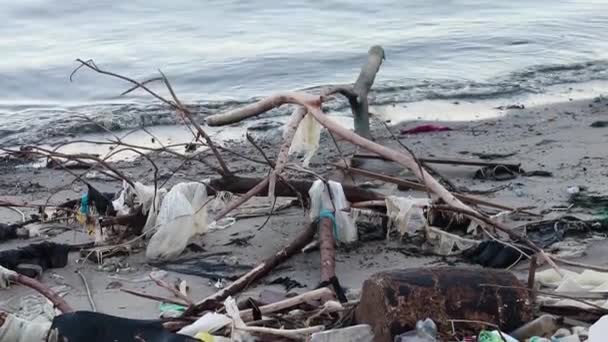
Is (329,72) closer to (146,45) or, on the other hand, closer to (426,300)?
(146,45)

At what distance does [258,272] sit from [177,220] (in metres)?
0.65

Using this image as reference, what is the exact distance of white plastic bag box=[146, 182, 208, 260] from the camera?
15.4 ft

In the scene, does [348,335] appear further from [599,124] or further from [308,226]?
[599,124]

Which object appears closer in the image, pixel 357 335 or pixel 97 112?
pixel 357 335

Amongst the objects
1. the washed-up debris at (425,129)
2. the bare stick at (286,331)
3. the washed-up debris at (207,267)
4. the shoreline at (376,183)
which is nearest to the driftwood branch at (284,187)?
the shoreline at (376,183)

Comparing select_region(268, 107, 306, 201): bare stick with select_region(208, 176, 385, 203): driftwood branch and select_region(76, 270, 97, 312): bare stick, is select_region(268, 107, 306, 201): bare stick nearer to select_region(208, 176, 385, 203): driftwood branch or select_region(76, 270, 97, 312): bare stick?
select_region(208, 176, 385, 203): driftwood branch

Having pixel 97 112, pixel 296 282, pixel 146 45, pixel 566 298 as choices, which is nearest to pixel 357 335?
pixel 566 298

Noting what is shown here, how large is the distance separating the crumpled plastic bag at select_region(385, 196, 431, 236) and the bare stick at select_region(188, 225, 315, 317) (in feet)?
1.36

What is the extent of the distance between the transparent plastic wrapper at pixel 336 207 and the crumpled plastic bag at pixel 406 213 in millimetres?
197

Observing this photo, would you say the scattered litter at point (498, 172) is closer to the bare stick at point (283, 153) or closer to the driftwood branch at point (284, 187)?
the driftwood branch at point (284, 187)

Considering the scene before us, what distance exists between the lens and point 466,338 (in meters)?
3.20

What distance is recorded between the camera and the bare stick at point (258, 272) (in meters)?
3.68

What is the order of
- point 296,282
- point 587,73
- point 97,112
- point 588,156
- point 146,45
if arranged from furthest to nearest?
point 146,45 < point 587,73 < point 97,112 < point 588,156 < point 296,282

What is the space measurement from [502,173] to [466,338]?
299 centimetres
